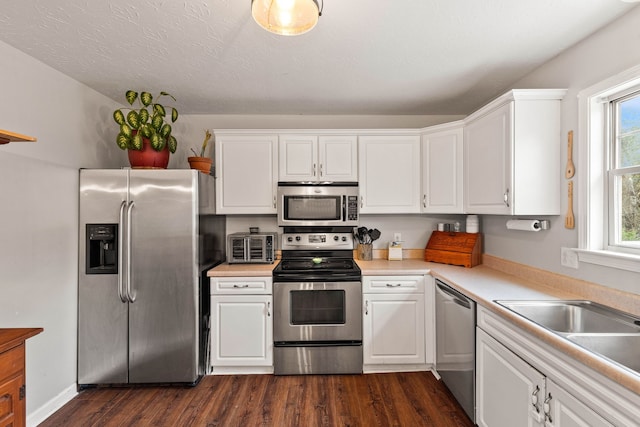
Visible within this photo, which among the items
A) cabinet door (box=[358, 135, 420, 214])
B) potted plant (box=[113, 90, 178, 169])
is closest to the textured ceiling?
potted plant (box=[113, 90, 178, 169])

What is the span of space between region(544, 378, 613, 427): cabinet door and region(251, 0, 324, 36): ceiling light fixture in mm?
1815

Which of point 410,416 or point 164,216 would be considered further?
point 164,216

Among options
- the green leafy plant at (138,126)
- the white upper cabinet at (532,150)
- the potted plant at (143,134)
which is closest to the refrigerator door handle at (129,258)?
the potted plant at (143,134)

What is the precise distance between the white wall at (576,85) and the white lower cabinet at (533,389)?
658 millimetres

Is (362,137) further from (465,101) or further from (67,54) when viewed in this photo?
(67,54)

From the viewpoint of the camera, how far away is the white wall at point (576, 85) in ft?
5.10

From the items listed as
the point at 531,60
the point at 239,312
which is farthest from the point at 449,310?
the point at 531,60

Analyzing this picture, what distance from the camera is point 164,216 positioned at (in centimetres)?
238

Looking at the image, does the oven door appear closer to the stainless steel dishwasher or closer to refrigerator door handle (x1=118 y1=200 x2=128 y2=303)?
the stainless steel dishwasher

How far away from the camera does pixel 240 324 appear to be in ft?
8.39

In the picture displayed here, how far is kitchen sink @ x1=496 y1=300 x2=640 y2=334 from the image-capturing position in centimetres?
154

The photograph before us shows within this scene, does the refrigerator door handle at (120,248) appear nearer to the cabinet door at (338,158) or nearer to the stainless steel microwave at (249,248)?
the stainless steel microwave at (249,248)

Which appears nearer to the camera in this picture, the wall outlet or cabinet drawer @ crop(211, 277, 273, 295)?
the wall outlet

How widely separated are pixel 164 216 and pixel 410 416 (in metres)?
2.29
